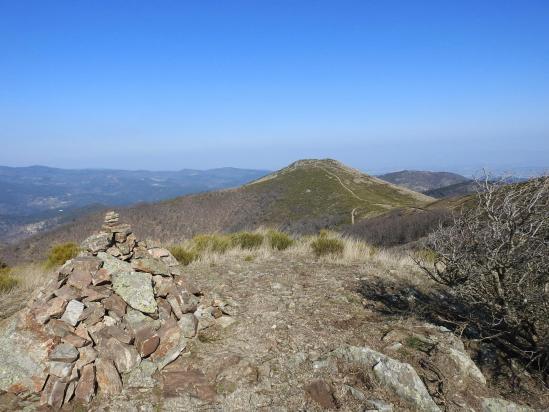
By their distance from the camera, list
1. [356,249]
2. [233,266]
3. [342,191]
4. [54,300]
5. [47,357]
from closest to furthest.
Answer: [47,357], [54,300], [233,266], [356,249], [342,191]

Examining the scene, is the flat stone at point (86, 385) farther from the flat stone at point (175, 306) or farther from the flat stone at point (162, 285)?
the flat stone at point (162, 285)

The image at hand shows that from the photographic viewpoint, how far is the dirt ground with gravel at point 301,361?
4.63 m

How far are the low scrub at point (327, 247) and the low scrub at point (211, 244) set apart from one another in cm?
253

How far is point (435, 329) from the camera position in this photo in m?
6.25

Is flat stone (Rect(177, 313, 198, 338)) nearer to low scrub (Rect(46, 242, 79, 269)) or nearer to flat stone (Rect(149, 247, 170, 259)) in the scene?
flat stone (Rect(149, 247, 170, 259))

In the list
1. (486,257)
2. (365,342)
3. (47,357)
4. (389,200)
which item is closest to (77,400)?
(47,357)

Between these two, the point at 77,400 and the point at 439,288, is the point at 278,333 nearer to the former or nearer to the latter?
the point at 77,400

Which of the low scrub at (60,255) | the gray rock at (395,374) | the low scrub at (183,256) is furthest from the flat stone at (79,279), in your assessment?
the low scrub at (60,255)

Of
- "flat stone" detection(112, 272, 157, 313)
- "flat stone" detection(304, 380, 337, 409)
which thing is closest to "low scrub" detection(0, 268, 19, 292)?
"flat stone" detection(112, 272, 157, 313)

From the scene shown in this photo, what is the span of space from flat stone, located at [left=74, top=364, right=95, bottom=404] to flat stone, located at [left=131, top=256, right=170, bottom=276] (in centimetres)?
200

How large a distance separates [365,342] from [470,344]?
1.64 m

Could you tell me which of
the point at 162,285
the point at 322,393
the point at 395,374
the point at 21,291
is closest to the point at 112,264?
the point at 162,285

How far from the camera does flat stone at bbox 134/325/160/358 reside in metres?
5.34

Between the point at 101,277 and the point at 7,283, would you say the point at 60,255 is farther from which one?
the point at 101,277
